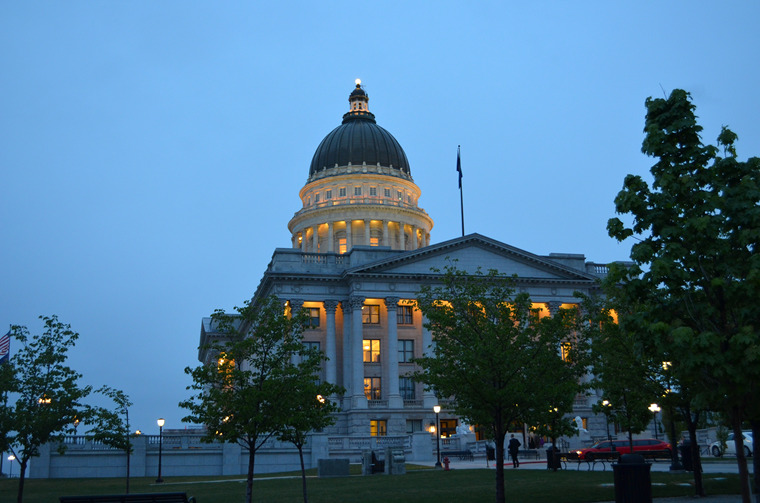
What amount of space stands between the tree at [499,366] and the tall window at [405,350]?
4929 centimetres

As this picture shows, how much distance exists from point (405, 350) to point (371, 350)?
352 centimetres

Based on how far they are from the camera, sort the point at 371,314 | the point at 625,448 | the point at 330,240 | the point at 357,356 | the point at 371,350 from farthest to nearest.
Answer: the point at 330,240 < the point at 371,314 < the point at 371,350 < the point at 357,356 < the point at 625,448

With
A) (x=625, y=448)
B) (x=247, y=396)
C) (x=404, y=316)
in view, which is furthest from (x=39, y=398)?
(x=404, y=316)

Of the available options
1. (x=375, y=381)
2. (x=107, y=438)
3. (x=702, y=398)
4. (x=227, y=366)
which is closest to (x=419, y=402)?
(x=375, y=381)

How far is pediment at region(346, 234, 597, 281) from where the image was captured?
74.3 meters

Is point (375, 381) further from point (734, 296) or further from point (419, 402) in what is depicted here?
point (734, 296)

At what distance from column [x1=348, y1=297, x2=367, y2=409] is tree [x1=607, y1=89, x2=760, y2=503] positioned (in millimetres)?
53262

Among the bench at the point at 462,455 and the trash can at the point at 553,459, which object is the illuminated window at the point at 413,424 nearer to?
the bench at the point at 462,455

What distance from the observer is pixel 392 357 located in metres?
73.0

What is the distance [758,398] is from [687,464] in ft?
66.9

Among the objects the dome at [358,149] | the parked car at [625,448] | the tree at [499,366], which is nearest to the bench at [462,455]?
the parked car at [625,448]

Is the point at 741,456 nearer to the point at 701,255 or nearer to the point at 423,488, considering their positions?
the point at 701,255

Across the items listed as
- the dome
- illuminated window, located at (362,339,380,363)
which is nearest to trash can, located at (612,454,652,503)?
illuminated window, located at (362,339,380,363)

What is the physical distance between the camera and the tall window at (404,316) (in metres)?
77.1
